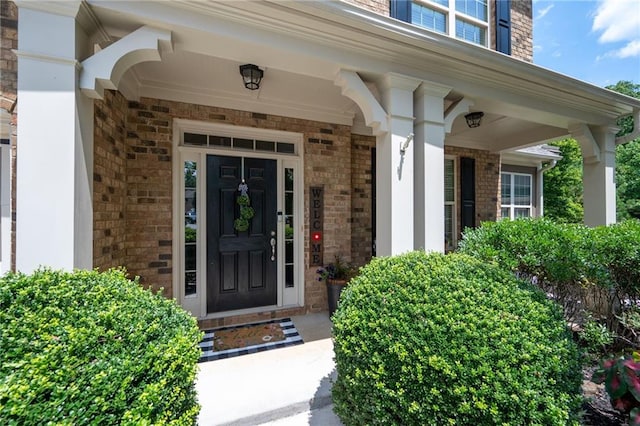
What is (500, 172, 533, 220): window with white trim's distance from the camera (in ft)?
23.0

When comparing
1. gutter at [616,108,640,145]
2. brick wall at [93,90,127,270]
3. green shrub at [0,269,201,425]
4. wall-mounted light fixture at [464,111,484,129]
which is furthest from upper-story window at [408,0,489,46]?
green shrub at [0,269,201,425]

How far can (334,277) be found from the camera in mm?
4137

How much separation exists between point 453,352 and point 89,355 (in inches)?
64.6

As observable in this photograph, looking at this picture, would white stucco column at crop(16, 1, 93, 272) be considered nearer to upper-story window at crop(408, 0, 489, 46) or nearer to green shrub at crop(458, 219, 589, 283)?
green shrub at crop(458, 219, 589, 283)

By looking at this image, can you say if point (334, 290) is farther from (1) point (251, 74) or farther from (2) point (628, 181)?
(2) point (628, 181)

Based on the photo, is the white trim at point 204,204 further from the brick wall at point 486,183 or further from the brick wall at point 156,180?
the brick wall at point 486,183

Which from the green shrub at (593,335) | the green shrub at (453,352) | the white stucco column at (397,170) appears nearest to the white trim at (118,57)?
the white stucco column at (397,170)

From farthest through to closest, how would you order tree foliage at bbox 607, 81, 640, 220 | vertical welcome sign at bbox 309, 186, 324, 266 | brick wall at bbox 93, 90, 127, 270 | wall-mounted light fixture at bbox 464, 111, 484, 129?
tree foliage at bbox 607, 81, 640, 220, vertical welcome sign at bbox 309, 186, 324, 266, wall-mounted light fixture at bbox 464, 111, 484, 129, brick wall at bbox 93, 90, 127, 270

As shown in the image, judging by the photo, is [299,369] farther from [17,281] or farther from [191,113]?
[191,113]

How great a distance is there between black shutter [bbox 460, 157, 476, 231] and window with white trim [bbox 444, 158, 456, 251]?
16 centimetres

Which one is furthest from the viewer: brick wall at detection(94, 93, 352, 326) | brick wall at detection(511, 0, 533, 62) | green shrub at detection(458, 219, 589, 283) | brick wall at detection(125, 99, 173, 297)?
brick wall at detection(511, 0, 533, 62)

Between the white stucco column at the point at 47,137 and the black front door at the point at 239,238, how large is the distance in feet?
6.17

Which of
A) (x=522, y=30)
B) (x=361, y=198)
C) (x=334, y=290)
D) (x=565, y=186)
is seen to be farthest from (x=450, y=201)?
(x=565, y=186)

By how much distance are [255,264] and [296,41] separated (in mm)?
2858
